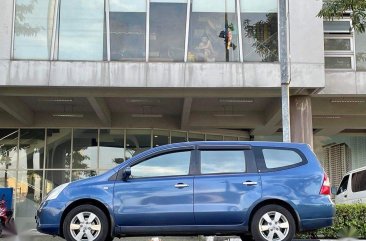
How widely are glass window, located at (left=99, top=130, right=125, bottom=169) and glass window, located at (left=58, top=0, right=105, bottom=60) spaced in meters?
5.93

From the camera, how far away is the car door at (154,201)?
816cm

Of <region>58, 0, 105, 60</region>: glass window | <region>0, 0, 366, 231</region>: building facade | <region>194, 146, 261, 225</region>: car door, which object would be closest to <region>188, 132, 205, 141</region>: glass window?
<region>0, 0, 366, 231</region>: building facade

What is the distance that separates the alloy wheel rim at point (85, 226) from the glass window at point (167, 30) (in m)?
8.73

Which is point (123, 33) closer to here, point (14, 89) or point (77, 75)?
point (77, 75)

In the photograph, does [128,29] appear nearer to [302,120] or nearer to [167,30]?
[167,30]

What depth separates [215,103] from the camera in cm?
1927

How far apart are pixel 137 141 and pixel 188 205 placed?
1365cm

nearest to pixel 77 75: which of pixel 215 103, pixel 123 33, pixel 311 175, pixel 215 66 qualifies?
pixel 123 33

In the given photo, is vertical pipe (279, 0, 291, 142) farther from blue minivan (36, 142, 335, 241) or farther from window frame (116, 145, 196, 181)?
window frame (116, 145, 196, 181)

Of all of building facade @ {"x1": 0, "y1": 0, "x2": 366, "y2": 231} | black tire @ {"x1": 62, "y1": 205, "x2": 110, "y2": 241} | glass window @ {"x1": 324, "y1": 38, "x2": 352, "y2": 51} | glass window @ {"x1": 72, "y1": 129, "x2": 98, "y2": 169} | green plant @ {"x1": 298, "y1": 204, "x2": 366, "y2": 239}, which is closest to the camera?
black tire @ {"x1": 62, "y1": 205, "x2": 110, "y2": 241}

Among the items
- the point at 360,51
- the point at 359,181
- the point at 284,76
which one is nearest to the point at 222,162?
the point at 284,76

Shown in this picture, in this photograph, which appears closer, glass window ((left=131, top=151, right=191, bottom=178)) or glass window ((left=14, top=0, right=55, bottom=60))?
glass window ((left=131, top=151, right=191, bottom=178))

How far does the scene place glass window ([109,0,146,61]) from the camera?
53.3 feet

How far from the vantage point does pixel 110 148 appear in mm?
21688
